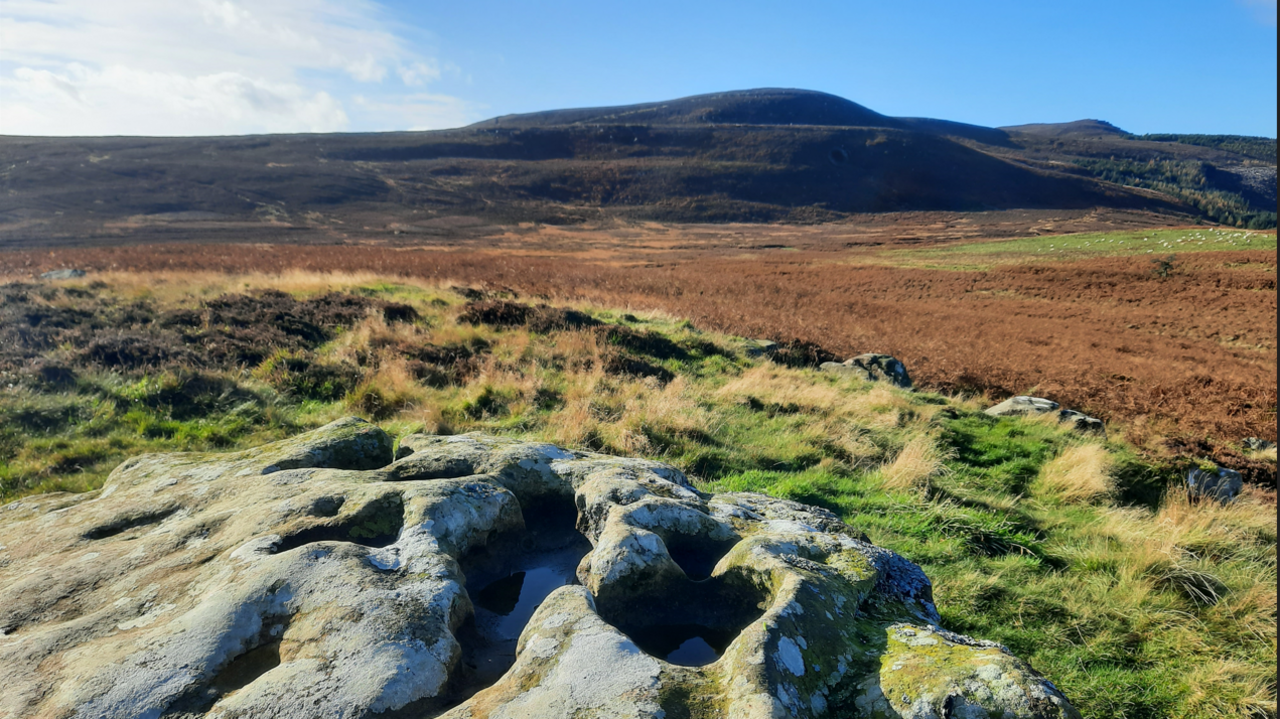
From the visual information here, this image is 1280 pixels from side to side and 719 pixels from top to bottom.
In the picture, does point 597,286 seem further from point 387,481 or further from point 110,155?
point 110,155

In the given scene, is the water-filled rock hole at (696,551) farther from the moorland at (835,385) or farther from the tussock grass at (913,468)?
the tussock grass at (913,468)

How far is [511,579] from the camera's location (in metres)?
4.05

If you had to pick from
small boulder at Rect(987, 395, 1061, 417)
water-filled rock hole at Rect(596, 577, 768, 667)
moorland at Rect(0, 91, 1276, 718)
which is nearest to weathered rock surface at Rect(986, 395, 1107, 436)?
small boulder at Rect(987, 395, 1061, 417)

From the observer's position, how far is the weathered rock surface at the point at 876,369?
14780mm

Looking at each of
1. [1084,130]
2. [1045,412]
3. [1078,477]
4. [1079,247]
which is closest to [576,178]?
[1079,247]

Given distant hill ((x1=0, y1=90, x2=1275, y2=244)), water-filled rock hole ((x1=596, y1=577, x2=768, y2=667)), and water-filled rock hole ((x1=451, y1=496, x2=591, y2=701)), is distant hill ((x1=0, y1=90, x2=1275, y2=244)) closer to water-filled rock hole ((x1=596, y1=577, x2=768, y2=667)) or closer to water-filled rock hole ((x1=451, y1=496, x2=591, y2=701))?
water-filled rock hole ((x1=451, y1=496, x2=591, y2=701))

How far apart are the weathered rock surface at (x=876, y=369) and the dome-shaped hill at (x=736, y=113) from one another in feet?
490

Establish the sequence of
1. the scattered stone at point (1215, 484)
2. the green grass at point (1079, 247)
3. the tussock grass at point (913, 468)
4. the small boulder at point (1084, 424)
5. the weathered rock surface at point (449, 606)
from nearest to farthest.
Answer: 1. the weathered rock surface at point (449, 606)
2. the tussock grass at point (913, 468)
3. the scattered stone at point (1215, 484)
4. the small boulder at point (1084, 424)
5. the green grass at point (1079, 247)

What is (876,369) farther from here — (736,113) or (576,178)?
(736,113)

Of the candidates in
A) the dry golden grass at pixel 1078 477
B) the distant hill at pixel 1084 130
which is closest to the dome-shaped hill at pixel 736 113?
the distant hill at pixel 1084 130

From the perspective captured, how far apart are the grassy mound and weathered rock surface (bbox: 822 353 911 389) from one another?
83 cm

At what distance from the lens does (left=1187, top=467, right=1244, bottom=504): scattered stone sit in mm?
8531

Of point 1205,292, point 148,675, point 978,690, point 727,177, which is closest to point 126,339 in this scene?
point 148,675

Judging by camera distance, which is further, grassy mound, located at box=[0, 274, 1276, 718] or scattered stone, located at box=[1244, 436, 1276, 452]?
scattered stone, located at box=[1244, 436, 1276, 452]
